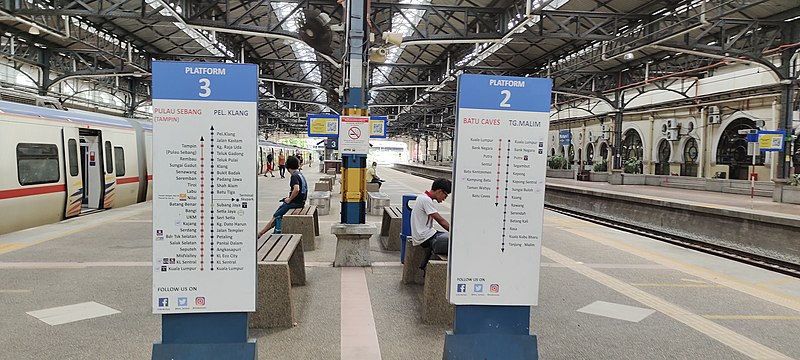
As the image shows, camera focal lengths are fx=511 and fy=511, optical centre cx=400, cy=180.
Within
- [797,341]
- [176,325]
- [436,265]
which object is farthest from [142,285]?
[797,341]

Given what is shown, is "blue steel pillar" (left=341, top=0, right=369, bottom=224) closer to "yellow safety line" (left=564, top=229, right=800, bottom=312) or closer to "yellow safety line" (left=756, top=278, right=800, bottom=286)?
"yellow safety line" (left=564, top=229, right=800, bottom=312)

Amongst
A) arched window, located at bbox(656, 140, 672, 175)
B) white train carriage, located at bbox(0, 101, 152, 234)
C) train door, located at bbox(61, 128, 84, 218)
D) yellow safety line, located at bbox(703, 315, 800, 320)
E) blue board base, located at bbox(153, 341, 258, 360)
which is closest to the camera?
A: blue board base, located at bbox(153, 341, 258, 360)

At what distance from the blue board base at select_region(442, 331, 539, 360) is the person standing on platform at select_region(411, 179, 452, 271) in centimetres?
160

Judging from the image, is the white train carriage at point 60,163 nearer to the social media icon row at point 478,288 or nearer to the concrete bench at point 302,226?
the concrete bench at point 302,226

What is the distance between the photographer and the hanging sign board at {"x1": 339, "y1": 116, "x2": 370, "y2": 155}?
22.3ft

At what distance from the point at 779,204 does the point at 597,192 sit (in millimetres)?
5952

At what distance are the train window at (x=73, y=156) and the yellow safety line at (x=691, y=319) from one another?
998 centimetres

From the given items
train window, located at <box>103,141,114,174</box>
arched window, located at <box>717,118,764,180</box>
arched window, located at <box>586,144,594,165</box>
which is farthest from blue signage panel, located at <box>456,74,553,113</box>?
arched window, located at <box>586,144,594,165</box>

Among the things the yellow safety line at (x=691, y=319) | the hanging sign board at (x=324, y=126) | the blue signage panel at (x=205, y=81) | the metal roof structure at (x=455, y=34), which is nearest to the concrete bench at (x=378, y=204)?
the hanging sign board at (x=324, y=126)

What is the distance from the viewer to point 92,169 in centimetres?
1248

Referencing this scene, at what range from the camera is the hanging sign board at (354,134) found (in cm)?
680

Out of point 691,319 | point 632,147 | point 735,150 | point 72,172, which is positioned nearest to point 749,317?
point 691,319

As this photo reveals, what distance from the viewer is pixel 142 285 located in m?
5.77

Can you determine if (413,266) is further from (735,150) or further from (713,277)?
(735,150)
